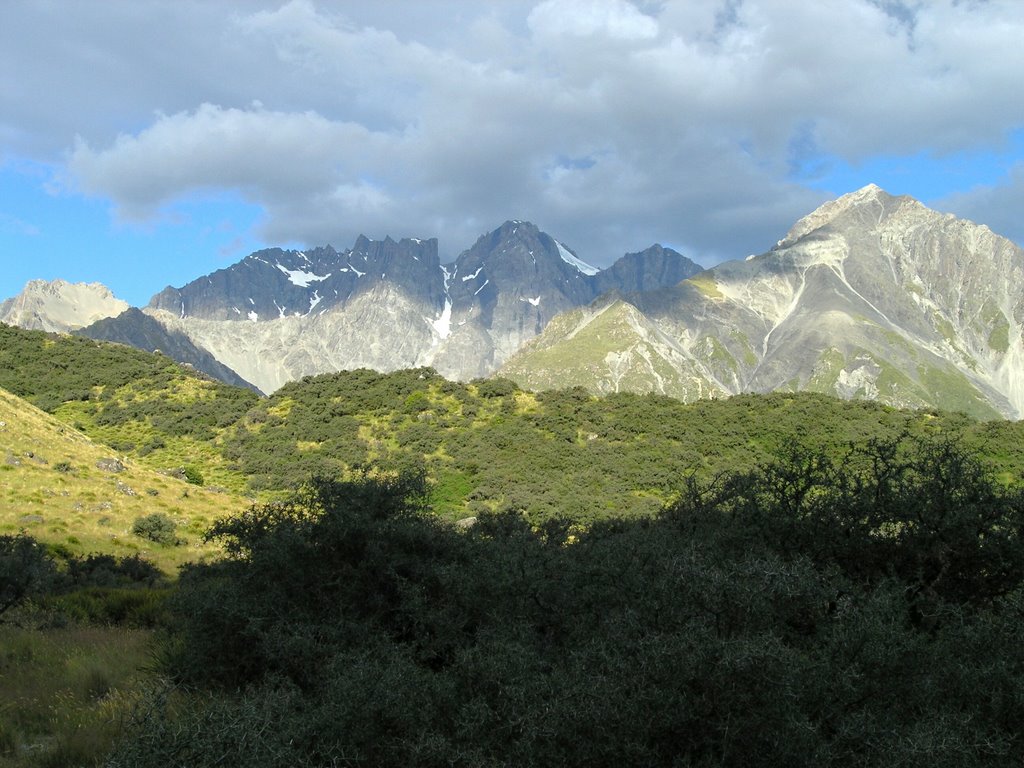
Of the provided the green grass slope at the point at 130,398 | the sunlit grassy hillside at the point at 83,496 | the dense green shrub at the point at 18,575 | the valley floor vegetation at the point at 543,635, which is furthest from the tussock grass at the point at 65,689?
the green grass slope at the point at 130,398

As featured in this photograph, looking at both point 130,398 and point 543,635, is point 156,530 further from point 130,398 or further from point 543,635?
point 130,398

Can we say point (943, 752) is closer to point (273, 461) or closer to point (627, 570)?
point (627, 570)

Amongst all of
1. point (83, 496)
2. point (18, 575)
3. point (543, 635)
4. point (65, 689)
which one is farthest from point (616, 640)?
A: point (83, 496)

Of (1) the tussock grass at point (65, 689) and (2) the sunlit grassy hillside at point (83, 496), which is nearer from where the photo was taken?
(1) the tussock grass at point (65, 689)

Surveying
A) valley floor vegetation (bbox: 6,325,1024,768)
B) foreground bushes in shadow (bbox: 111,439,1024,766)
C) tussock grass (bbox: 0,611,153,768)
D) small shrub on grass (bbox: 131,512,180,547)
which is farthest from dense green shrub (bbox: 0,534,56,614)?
small shrub on grass (bbox: 131,512,180,547)

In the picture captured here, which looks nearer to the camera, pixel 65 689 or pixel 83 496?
pixel 65 689

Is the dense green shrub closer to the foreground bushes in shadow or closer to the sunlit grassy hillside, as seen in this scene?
A: the foreground bushes in shadow

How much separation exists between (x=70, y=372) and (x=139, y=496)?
136 feet

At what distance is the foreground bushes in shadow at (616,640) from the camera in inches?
243

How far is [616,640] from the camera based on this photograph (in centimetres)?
776

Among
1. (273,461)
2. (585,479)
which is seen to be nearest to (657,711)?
(585,479)

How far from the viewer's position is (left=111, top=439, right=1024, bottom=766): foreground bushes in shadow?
618 cm

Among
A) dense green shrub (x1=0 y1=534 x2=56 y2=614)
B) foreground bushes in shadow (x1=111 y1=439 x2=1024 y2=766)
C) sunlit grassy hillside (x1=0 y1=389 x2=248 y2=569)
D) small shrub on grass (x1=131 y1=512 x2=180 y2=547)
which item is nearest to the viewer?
foreground bushes in shadow (x1=111 y1=439 x2=1024 y2=766)

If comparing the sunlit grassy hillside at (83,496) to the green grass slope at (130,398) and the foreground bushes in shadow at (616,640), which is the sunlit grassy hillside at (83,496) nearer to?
the green grass slope at (130,398)
